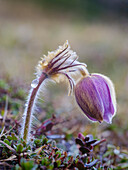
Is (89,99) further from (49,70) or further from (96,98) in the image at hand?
(49,70)

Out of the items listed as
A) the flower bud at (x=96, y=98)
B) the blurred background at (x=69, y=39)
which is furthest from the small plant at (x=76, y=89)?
the blurred background at (x=69, y=39)

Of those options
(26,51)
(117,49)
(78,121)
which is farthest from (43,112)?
(117,49)

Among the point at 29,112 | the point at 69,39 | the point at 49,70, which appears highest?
the point at 69,39

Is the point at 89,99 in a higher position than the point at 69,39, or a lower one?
lower

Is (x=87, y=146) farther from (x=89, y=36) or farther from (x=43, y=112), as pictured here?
(x=89, y=36)

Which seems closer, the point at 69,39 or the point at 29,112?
the point at 29,112

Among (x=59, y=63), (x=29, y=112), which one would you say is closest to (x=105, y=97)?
(x=59, y=63)

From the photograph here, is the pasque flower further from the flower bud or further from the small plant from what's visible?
the flower bud
